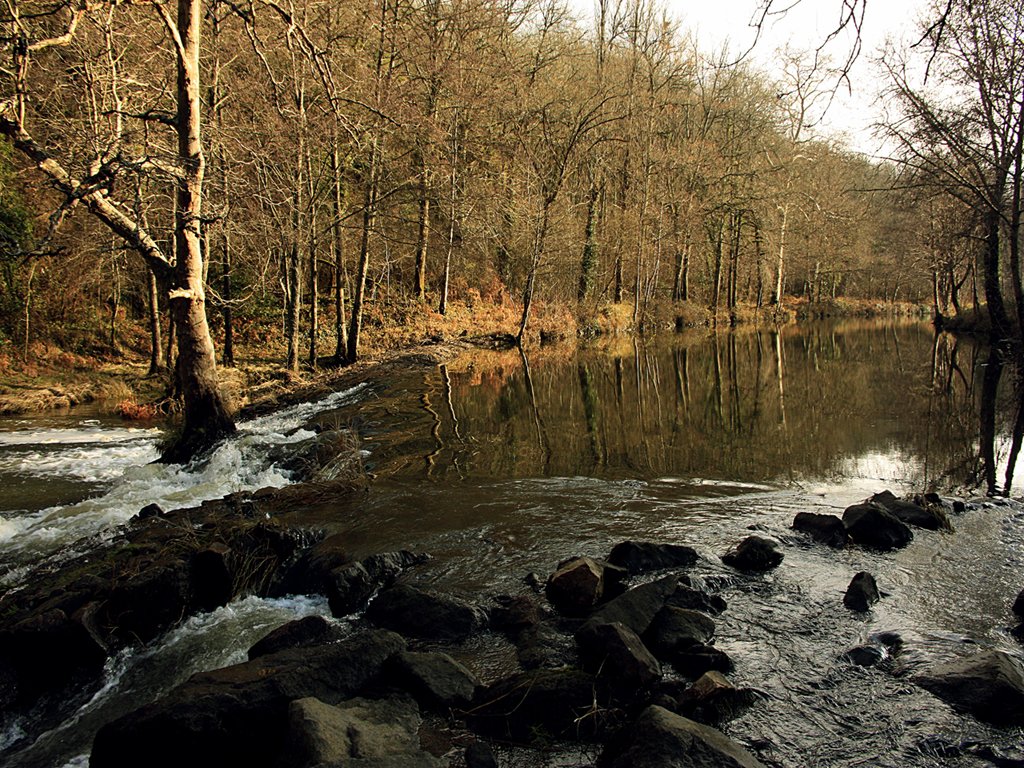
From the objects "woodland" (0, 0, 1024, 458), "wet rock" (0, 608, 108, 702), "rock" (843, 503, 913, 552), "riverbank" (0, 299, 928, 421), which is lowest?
"wet rock" (0, 608, 108, 702)

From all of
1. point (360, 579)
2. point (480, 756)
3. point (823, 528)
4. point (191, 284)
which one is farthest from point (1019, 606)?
point (191, 284)

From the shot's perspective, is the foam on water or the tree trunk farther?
the tree trunk

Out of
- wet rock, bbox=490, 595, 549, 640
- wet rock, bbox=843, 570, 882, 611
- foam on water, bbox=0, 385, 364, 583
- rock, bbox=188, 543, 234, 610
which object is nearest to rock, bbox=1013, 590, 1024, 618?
wet rock, bbox=843, 570, 882, 611

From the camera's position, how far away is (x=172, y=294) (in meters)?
9.66

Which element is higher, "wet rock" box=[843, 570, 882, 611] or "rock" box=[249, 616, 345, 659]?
"wet rock" box=[843, 570, 882, 611]

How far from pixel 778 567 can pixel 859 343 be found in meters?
26.6

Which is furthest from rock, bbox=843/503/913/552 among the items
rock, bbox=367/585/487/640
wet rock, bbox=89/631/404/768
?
wet rock, bbox=89/631/404/768

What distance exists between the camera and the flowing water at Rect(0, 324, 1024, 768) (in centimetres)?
403

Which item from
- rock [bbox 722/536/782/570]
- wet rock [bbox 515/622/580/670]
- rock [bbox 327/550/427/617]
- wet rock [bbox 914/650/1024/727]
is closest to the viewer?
wet rock [bbox 914/650/1024/727]

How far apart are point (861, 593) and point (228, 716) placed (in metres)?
4.65

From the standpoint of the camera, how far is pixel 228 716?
353 cm

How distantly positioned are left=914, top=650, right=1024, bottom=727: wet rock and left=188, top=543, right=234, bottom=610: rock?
5412mm

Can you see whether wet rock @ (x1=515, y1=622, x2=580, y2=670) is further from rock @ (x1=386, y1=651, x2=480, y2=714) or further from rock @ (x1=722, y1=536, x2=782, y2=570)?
rock @ (x1=722, y1=536, x2=782, y2=570)

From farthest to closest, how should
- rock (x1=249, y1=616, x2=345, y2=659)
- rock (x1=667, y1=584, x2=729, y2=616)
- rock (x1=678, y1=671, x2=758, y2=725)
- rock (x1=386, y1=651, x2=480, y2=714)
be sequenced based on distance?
rock (x1=667, y1=584, x2=729, y2=616) < rock (x1=249, y1=616, x2=345, y2=659) < rock (x1=386, y1=651, x2=480, y2=714) < rock (x1=678, y1=671, x2=758, y2=725)
